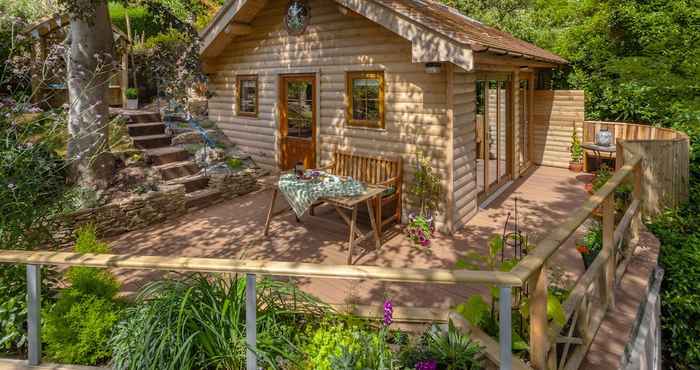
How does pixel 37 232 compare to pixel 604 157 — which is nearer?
pixel 37 232

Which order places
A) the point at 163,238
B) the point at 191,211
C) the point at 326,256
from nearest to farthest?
the point at 326,256
the point at 163,238
the point at 191,211

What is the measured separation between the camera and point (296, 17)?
8953 mm

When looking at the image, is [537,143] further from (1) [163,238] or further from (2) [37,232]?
(2) [37,232]

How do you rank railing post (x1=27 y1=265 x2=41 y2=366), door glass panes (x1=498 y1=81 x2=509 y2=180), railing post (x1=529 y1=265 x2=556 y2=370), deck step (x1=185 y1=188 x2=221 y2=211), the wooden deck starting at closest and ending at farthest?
railing post (x1=529 y1=265 x2=556 y2=370)
railing post (x1=27 y1=265 x2=41 y2=366)
the wooden deck
deck step (x1=185 y1=188 x2=221 y2=211)
door glass panes (x1=498 y1=81 x2=509 y2=180)

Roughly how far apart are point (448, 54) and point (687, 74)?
5.38 meters

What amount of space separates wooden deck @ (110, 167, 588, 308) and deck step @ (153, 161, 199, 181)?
1.11 m

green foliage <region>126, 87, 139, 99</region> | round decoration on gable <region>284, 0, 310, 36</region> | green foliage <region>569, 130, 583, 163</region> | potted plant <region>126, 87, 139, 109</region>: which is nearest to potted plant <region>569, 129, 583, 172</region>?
green foliage <region>569, 130, 583, 163</region>

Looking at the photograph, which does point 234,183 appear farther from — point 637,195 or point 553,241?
point 553,241

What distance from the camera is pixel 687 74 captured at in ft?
28.0

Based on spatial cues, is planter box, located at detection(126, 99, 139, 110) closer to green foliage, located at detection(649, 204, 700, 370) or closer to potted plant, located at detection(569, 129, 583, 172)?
potted plant, located at detection(569, 129, 583, 172)

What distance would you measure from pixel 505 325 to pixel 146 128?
32.6ft

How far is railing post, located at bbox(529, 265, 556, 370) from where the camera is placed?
255 cm

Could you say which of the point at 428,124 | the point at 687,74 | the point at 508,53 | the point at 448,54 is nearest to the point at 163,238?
the point at 428,124

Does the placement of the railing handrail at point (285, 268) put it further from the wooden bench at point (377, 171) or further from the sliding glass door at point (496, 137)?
the sliding glass door at point (496, 137)
